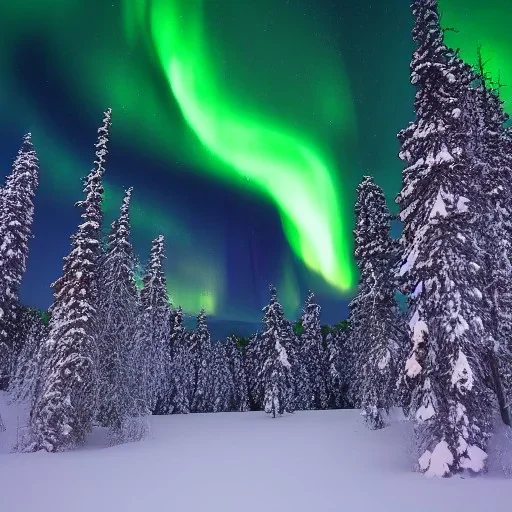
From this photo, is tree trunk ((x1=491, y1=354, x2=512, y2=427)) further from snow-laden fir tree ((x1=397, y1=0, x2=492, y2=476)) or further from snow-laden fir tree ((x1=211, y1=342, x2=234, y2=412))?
snow-laden fir tree ((x1=211, y1=342, x2=234, y2=412))

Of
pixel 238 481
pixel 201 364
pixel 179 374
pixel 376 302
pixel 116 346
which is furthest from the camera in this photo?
pixel 201 364

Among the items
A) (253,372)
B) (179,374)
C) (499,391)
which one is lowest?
(499,391)

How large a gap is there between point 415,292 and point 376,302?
42.3ft

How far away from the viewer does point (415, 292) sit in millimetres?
13742

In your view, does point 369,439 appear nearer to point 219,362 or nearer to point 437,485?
point 437,485

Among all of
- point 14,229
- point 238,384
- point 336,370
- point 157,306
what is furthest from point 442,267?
point 238,384

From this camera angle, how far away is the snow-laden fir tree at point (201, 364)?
59.2 metres

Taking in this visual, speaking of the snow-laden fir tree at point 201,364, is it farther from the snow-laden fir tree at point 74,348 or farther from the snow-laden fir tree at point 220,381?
the snow-laden fir tree at point 74,348

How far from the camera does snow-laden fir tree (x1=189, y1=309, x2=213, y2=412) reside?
59.2 m

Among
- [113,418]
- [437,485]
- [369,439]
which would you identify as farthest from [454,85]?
[113,418]

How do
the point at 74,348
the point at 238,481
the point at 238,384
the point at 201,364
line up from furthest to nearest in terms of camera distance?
1. the point at 238,384
2. the point at 201,364
3. the point at 74,348
4. the point at 238,481

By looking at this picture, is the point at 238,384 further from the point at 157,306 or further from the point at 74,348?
the point at 74,348

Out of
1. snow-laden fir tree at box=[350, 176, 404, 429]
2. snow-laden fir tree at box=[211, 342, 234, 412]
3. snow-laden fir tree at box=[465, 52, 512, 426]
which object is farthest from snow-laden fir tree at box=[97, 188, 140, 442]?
snow-laden fir tree at box=[211, 342, 234, 412]

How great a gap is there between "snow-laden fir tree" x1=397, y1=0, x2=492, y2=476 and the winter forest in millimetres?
42
